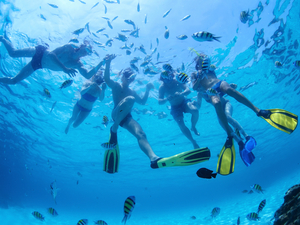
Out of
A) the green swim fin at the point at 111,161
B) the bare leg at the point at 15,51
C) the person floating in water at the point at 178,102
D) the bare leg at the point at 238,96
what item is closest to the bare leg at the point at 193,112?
the person floating in water at the point at 178,102

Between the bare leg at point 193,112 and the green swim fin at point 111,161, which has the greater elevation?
the bare leg at point 193,112

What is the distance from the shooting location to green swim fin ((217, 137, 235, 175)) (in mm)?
4070

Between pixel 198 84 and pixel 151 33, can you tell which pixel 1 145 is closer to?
pixel 151 33

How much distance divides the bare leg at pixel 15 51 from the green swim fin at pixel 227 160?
9.55 meters

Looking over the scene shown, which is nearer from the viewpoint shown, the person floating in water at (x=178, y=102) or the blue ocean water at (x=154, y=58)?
the person floating in water at (x=178, y=102)

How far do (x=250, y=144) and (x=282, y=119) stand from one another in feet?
3.72

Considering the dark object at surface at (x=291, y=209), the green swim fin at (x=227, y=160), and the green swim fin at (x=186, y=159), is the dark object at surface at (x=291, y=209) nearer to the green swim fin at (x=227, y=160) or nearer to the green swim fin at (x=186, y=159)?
the green swim fin at (x=227, y=160)

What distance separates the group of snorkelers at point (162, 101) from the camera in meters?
4.21

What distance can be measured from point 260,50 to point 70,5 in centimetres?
1385

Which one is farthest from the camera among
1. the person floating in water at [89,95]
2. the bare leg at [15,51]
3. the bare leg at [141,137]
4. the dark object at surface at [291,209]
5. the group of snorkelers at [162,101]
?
the person floating in water at [89,95]

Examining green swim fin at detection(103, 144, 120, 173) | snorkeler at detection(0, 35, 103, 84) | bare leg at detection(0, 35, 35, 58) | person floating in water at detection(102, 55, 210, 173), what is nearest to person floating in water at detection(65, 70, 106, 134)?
snorkeler at detection(0, 35, 103, 84)

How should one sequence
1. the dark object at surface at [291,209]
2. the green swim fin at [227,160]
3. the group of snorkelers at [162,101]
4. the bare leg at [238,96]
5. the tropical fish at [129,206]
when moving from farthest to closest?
the bare leg at [238,96]
the group of snorkelers at [162,101]
the green swim fin at [227,160]
the tropical fish at [129,206]
the dark object at surface at [291,209]

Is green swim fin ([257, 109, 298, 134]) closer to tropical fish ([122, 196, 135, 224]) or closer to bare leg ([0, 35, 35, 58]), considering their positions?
tropical fish ([122, 196, 135, 224])

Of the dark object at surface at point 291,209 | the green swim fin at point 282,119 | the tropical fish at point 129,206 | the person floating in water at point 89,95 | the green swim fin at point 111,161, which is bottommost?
the dark object at surface at point 291,209
